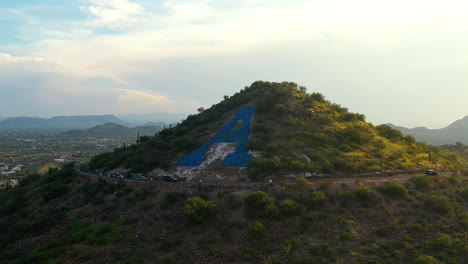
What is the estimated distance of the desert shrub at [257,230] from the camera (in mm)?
22281

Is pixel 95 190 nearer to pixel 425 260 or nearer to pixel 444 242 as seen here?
pixel 425 260

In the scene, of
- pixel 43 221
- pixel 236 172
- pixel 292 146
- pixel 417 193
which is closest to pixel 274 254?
pixel 236 172

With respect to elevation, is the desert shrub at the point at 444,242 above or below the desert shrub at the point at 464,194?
below

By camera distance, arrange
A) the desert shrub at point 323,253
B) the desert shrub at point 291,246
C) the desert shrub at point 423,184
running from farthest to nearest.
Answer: the desert shrub at point 423,184
the desert shrub at point 291,246
the desert shrub at point 323,253

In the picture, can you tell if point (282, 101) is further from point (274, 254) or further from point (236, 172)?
point (274, 254)

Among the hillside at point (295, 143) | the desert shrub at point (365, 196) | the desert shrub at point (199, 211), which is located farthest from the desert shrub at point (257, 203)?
the desert shrub at point (365, 196)

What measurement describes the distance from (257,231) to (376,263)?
8.84 metres

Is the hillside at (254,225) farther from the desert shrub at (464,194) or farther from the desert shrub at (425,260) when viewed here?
the desert shrub at (464,194)

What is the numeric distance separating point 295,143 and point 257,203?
63.0ft

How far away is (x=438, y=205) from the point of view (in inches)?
1041

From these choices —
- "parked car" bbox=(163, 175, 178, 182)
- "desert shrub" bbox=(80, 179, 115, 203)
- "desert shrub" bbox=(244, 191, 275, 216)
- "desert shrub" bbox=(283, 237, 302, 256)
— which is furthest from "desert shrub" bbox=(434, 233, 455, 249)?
"desert shrub" bbox=(80, 179, 115, 203)

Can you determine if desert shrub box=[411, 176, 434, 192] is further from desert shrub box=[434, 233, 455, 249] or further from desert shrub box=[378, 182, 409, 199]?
desert shrub box=[434, 233, 455, 249]

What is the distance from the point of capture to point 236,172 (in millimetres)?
37125

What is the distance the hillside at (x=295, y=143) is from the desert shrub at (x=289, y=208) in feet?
30.5
